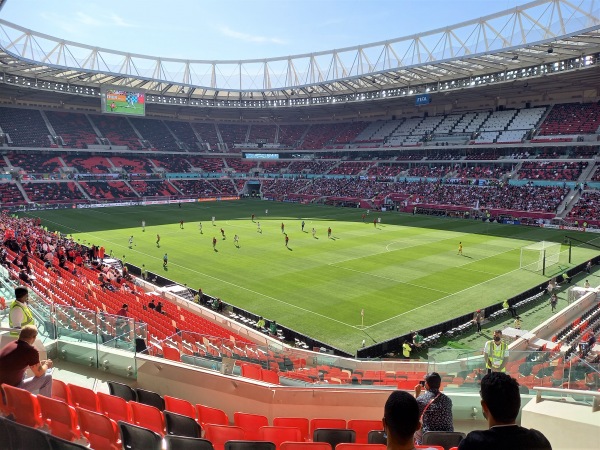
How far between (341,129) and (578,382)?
91869mm

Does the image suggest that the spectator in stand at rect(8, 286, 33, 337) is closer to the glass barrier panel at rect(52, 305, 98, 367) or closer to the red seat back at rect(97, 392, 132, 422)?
the glass barrier panel at rect(52, 305, 98, 367)

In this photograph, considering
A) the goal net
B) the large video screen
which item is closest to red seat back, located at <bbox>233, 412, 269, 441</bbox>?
the goal net

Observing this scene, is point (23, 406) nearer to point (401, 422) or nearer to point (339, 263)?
point (401, 422)

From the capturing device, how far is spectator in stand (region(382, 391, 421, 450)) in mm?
3283

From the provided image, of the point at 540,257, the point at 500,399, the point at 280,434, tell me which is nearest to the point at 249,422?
the point at 280,434

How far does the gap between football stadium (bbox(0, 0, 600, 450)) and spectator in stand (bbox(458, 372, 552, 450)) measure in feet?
0.24

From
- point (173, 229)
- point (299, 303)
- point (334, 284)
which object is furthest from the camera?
point (173, 229)

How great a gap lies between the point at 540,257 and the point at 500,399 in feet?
114

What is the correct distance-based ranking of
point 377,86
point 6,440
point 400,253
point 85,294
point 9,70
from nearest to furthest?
point 6,440 → point 85,294 → point 400,253 → point 9,70 → point 377,86

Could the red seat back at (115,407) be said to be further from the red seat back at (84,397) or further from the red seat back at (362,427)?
the red seat back at (362,427)

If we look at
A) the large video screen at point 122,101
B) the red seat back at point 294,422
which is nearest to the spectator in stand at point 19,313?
the red seat back at point 294,422

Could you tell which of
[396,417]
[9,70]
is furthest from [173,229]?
[396,417]

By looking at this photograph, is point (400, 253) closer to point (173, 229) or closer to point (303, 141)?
point (173, 229)

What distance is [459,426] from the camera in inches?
284
